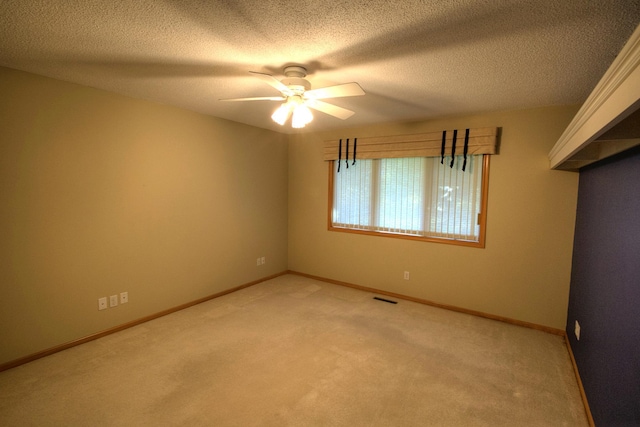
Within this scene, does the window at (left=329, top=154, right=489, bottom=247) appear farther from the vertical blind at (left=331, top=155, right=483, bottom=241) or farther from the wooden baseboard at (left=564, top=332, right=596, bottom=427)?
the wooden baseboard at (left=564, top=332, right=596, bottom=427)

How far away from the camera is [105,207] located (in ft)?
9.23

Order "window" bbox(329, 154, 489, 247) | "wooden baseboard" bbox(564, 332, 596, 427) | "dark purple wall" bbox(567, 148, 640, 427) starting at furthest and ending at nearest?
"window" bbox(329, 154, 489, 247) → "wooden baseboard" bbox(564, 332, 596, 427) → "dark purple wall" bbox(567, 148, 640, 427)

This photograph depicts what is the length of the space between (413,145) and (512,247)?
1.58m

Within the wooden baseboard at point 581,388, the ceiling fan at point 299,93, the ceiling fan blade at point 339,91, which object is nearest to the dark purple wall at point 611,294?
the wooden baseboard at point 581,388

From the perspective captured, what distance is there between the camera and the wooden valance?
3250 millimetres

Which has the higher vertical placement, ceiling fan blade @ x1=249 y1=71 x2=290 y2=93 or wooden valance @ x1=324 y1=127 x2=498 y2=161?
ceiling fan blade @ x1=249 y1=71 x2=290 y2=93

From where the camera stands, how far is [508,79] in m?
2.28

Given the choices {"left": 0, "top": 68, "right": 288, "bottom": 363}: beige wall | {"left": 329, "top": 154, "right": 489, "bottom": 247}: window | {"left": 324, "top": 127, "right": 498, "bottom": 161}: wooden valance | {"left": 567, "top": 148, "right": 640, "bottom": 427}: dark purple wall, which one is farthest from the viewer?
{"left": 329, "top": 154, "right": 489, "bottom": 247}: window

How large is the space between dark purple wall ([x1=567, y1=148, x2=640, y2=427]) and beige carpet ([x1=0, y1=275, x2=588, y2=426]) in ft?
1.17

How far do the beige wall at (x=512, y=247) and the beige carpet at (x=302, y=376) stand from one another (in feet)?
1.10

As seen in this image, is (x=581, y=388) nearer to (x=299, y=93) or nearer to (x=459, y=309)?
(x=459, y=309)

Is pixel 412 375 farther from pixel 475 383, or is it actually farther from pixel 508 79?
pixel 508 79

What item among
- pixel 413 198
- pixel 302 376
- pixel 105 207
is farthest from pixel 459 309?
pixel 105 207

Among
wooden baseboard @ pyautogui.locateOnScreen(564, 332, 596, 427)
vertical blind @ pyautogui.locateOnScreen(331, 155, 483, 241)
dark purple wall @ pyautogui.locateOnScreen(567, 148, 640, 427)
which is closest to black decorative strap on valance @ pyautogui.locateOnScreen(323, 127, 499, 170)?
vertical blind @ pyautogui.locateOnScreen(331, 155, 483, 241)
